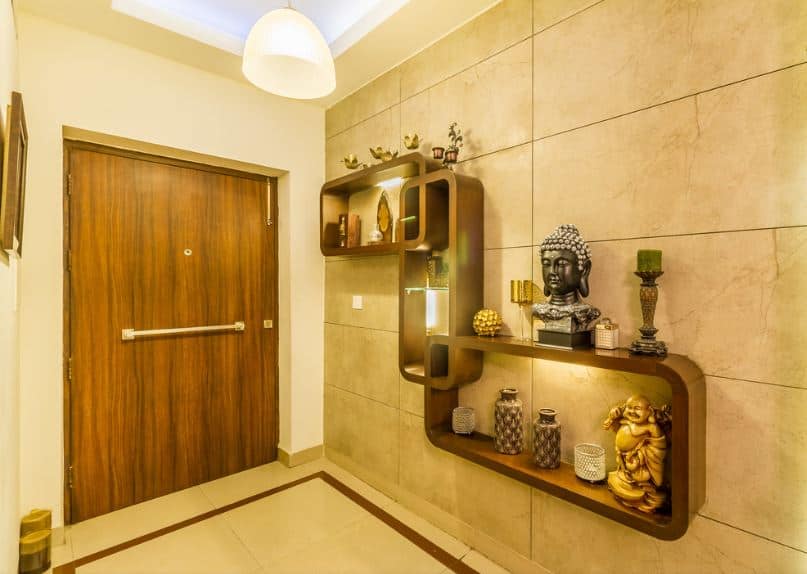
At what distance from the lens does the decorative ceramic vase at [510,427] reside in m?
1.70

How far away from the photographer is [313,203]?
2895 mm

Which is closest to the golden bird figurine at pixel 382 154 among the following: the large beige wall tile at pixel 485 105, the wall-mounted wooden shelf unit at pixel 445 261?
the large beige wall tile at pixel 485 105

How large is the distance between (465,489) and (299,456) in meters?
1.37

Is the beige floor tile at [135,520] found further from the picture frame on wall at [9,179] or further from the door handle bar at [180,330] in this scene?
the picture frame on wall at [9,179]

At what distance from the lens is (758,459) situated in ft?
3.91

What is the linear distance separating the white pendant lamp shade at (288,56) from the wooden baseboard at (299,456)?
2.34 metres

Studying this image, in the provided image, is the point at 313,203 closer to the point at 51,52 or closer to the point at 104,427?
the point at 51,52

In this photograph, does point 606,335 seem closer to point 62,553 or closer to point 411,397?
point 411,397

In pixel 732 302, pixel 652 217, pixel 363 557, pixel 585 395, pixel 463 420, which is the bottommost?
pixel 363 557

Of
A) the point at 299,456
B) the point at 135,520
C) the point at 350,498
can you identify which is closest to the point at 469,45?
the point at 350,498

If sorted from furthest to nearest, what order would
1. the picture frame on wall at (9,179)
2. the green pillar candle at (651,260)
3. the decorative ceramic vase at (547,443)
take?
the decorative ceramic vase at (547,443), the green pillar candle at (651,260), the picture frame on wall at (9,179)

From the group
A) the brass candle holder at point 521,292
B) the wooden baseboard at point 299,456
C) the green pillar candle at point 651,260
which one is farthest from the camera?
the wooden baseboard at point 299,456

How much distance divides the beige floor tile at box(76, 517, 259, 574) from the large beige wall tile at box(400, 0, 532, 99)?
2.59 metres

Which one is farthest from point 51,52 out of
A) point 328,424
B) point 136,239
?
point 328,424
